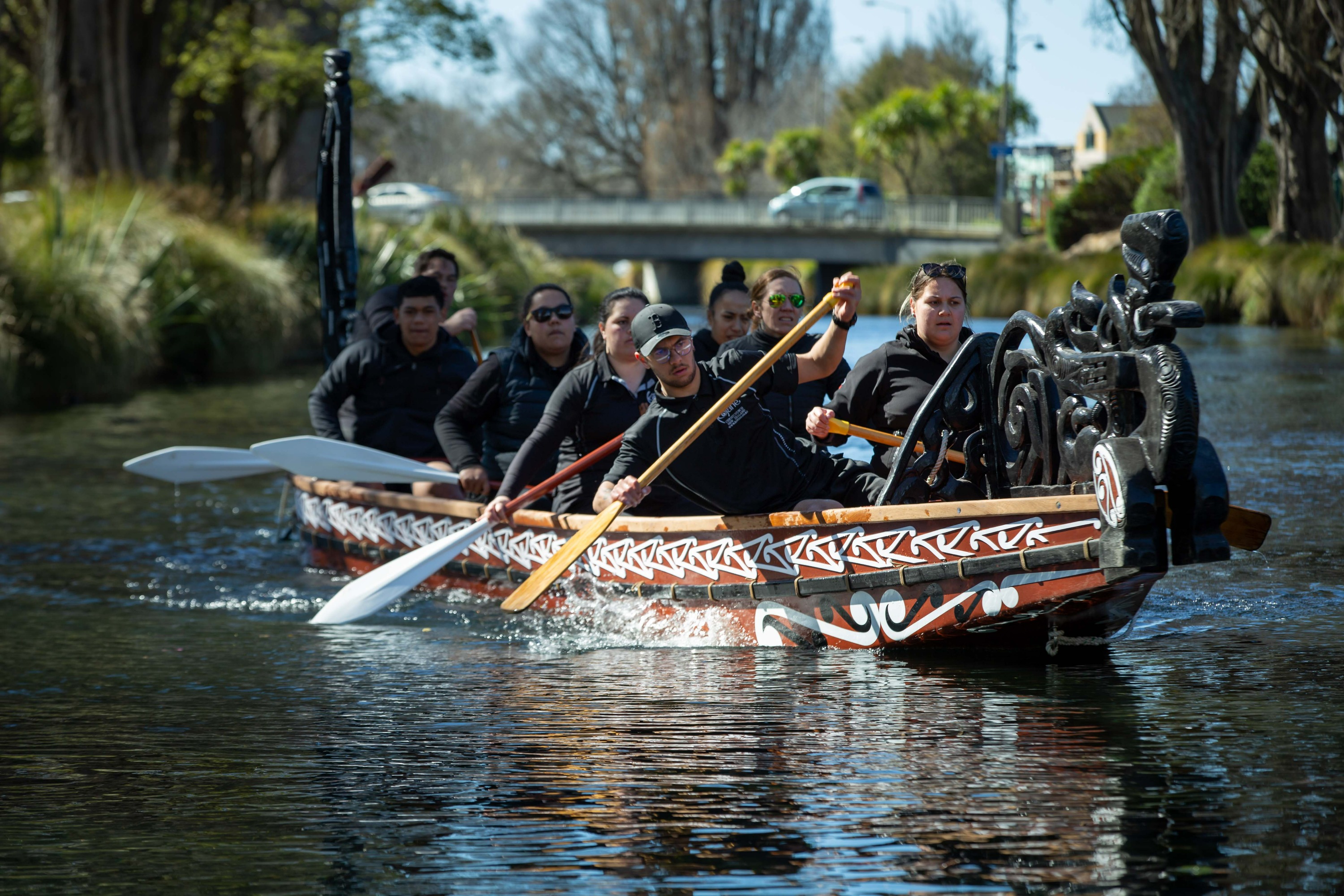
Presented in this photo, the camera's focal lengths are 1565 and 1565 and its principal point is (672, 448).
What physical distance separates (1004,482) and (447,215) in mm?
23710

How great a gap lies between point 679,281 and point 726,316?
47.6 m

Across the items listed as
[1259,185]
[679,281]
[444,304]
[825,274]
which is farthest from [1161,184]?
[444,304]

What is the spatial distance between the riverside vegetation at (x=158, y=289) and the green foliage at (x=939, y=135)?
2730 centimetres

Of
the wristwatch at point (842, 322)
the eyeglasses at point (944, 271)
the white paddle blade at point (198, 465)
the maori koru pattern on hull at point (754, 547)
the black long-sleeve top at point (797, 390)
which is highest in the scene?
the eyeglasses at point (944, 271)

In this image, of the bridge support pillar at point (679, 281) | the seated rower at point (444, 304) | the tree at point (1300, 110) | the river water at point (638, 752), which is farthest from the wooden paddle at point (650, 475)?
the bridge support pillar at point (679, 281)

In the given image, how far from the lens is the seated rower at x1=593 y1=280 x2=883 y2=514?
6137mm

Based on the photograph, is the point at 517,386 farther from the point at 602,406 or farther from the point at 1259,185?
the point at 1259,185

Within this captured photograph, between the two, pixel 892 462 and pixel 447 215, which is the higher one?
pixel 447 215

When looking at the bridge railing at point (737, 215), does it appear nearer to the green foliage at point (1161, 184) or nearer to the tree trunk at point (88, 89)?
the green foliage at point (1161, 184)

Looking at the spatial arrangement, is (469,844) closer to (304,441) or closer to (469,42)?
(304,441)

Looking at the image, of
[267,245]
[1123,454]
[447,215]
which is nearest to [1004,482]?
[1123,454]

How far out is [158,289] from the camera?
18312mm

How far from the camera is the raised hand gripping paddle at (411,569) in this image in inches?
275

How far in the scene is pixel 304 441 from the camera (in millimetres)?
A: 8352
